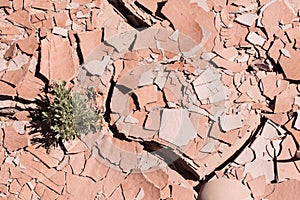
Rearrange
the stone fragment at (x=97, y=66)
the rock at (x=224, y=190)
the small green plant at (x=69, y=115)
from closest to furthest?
the rock at (x=224, y=190) < the small green plant at (x=69, y=115) < the stone fragment at (x=97, y=66)

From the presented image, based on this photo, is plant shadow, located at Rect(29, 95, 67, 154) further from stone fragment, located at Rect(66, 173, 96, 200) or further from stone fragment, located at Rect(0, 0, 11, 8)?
stone fragment, located at Rect(0, 0, 11, 8)

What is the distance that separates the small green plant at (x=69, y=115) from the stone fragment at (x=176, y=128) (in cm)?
29

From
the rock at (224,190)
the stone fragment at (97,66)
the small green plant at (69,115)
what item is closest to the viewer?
the rock at (224,190)

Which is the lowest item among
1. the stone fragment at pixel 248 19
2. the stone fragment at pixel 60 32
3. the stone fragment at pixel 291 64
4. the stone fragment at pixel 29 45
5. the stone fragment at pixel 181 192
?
the stone fragment at pixel 181 192

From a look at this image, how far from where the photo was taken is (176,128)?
216 cm

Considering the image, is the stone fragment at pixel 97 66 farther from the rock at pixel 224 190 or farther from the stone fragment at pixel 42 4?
the rock at pixel 224 190

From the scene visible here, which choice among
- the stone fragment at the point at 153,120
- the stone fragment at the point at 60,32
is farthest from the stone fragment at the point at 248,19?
the stone fragment at the point at 60,32

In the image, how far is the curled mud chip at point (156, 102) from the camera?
7.09 ft

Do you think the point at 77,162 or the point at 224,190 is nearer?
the point at 224,190

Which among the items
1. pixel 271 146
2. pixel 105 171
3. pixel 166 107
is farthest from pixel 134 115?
pixel 271 146

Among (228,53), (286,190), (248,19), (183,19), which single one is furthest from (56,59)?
(286,190)

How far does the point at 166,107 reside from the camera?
7.20ft

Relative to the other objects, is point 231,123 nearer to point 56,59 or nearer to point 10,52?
point 56,59

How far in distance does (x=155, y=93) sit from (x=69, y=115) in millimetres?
387
